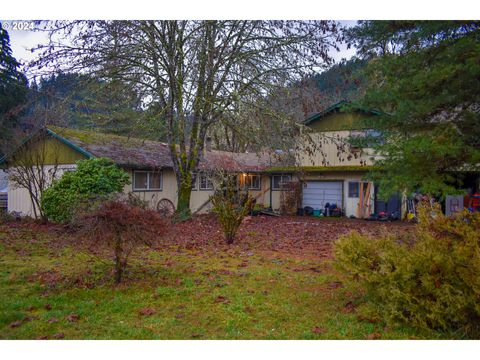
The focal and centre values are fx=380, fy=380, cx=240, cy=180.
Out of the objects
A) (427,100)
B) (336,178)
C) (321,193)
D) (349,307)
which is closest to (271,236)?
(349,307)

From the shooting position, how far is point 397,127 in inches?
246

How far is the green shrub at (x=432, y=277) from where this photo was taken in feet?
12.5

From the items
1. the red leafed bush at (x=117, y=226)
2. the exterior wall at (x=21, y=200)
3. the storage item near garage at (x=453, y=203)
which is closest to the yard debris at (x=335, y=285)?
the red leafed bush at (x=117, y=226)

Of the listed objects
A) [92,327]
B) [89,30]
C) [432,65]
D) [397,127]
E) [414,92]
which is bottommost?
[92,327]

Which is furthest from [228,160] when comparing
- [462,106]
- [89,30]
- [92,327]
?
[92,327]

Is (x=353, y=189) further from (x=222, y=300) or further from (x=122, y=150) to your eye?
(x=222, y=300)

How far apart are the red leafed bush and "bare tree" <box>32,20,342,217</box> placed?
6.53m

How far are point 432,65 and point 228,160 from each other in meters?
11.2

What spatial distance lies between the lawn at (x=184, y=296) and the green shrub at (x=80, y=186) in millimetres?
3111

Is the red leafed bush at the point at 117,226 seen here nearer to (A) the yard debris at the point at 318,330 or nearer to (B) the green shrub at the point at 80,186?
(A) the yard debris at the point at 318,330

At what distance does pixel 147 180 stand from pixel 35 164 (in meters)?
4.26

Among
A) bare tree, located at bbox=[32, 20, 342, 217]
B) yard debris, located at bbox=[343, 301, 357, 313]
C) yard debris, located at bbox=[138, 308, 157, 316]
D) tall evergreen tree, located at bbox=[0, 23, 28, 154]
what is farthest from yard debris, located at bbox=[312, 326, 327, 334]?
bare tree, located at bbox=[32, 20, 342, 217]

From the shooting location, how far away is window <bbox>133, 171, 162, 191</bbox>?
15.7 meters
